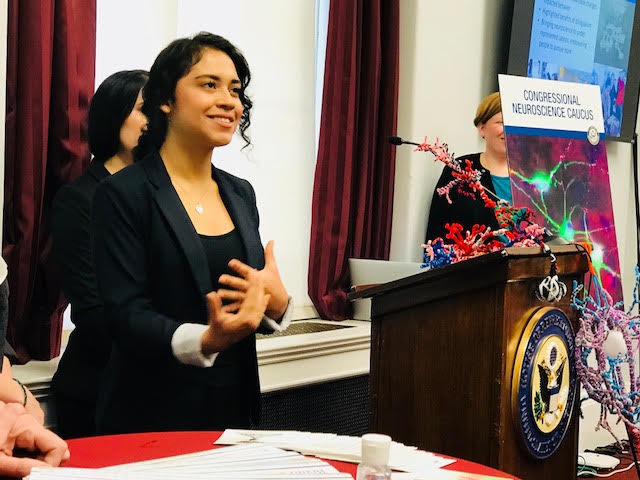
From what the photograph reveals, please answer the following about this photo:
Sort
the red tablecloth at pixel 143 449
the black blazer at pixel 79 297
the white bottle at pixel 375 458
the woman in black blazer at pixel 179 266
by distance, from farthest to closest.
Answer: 1. the black blazer at pixel 79 297
2. the woman in black blazer at pixel 179 266
3. the red tablecloth at pixel 143 449
4. the white bottle at pixel 375 458

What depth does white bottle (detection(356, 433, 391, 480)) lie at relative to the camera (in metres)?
1.11

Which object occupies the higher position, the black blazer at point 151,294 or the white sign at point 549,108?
the white sign at point 549,108

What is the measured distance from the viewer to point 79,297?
2336 millimetres

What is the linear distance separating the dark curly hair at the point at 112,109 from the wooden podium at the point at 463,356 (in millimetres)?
783

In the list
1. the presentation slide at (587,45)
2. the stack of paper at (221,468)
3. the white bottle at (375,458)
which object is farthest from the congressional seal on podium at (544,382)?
the presentation slide at (587,45)

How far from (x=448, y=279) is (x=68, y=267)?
95 centimetres

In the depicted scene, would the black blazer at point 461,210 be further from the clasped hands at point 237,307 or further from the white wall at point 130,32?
the clasped hands at point 237,307

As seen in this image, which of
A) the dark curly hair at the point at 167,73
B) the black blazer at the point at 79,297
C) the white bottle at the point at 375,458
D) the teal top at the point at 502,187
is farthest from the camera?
the teal top at the point at 502,187

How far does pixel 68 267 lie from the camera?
7.75ft

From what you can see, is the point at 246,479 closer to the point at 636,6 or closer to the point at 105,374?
the point at 105,374

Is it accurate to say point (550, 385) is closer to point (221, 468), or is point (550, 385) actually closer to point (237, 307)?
point (237, 307)

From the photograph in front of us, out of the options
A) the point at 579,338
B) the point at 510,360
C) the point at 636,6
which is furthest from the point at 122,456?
the point at 636,6

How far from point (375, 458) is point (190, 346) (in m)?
0.75

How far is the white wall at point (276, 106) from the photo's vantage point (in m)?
3.50
